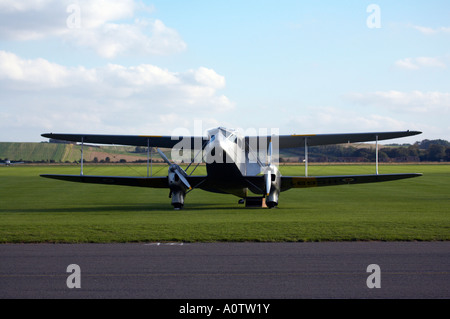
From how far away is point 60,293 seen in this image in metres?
8.02

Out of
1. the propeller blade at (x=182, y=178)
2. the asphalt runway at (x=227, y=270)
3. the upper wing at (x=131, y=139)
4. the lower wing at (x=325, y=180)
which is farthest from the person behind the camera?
the upper wing at (x=131, y=139)

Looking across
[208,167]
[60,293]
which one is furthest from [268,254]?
[208,167]

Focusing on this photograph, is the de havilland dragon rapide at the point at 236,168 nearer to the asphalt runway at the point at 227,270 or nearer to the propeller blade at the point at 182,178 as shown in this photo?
the propeller blade at the point at 182,178

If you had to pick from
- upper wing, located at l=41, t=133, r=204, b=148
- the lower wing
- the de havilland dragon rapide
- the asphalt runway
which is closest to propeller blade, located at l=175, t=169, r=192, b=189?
the de havilland dragon rapide

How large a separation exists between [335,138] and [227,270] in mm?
18684

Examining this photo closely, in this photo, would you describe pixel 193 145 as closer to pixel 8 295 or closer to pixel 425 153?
pixel 8 295

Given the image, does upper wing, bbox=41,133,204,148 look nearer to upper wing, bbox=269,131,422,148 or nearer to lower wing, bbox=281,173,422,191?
upper wing, bbox=269,131,422,148

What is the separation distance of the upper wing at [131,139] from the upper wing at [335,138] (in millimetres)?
4723

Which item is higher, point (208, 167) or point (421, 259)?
point (208, 167)

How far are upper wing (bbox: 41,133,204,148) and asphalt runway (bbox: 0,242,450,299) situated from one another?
13.3 metres

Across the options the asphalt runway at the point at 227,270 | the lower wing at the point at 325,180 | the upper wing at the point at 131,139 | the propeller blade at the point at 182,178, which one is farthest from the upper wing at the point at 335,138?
the asphalt runway at the point at 227,270

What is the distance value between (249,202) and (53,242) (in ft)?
47.4

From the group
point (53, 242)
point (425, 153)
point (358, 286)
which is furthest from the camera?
point (425, 153)

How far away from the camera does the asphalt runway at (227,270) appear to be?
8.07 m
